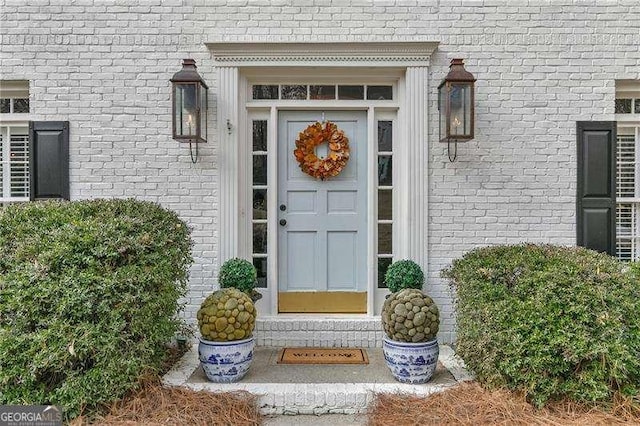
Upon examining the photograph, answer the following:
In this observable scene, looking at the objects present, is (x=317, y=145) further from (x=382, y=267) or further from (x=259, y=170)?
(x=382, y=267)

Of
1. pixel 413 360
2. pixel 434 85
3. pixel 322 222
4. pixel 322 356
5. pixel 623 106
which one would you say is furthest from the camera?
pixel 623 106

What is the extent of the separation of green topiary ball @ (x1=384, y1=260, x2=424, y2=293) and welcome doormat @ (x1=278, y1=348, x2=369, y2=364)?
0.63 m

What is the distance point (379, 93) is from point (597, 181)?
2193mm

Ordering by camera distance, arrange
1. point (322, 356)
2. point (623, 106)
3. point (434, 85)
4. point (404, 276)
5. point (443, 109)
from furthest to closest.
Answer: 1. point (623, 106)
2. point (434, 85)
3. point (443, 109)
4. point (404, 276)
5. point (322, 356)

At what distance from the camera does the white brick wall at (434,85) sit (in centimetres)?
385

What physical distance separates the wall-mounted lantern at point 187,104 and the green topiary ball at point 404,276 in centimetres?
205

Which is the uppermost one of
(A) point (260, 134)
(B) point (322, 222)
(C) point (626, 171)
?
(A) point (260, 134)

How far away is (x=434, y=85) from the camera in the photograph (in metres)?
3.84

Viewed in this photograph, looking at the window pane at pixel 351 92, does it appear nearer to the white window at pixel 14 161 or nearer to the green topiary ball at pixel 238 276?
the green topiary ball at pixel 238 276

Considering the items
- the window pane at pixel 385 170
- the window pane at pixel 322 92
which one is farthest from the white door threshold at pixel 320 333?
the window pane at pixel 322 92

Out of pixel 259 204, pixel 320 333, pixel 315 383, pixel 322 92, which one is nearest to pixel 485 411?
pixel 315 383

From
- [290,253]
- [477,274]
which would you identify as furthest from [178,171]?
[477,274]

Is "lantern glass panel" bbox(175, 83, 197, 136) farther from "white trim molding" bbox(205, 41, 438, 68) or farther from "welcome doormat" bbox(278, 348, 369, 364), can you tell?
"welcome doormat" bbox(278, 348, 369, 364)

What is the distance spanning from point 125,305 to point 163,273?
0.33 m
